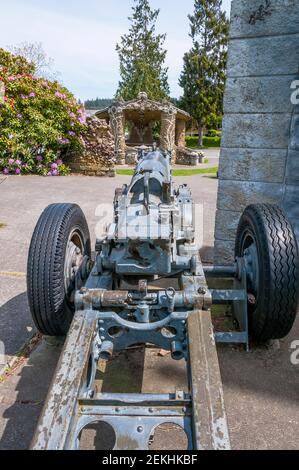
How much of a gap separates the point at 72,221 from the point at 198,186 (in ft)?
28.3

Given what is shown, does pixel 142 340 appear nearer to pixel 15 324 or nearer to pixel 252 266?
pixel 252 266

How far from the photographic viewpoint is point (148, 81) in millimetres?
36125

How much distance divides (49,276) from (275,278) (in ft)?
5.17

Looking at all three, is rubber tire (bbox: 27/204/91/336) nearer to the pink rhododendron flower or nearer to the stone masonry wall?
the stone masonry wall

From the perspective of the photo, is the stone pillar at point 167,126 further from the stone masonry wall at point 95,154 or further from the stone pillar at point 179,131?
the stone masonry wall at point 95,154

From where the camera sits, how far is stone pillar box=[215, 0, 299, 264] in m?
3.69

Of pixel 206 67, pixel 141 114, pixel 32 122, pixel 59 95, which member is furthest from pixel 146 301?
pixel 206 67

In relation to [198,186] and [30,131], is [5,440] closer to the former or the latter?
[198,186]

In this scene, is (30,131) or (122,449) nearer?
(122,449)

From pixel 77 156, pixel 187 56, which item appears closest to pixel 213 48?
pixel 187 56

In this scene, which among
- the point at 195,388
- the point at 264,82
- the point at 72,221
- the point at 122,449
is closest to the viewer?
the point at 122,449

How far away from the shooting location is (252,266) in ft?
9.95

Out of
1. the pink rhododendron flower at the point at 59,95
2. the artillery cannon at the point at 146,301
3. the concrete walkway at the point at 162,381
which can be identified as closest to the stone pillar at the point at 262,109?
the artillery cannon at the point at 146,301
